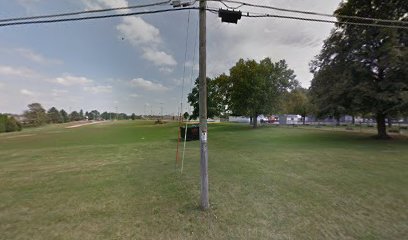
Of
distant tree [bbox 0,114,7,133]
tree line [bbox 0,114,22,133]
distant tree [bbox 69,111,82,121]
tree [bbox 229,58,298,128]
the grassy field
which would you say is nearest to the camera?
the grassy field

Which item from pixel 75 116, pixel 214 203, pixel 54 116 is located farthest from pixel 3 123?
pixel 75 116

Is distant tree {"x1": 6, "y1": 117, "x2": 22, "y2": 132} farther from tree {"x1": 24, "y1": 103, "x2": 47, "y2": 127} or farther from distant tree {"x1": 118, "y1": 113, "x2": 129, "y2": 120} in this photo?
distant tree {"x1": 118, "y1": 113, "x2": 129, "y2": 120}

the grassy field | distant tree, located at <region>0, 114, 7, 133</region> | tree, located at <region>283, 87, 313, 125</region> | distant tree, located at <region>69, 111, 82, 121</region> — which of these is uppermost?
tree, located at <region>283, 87, 313, 125</region>

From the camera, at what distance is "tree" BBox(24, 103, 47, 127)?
72.5m

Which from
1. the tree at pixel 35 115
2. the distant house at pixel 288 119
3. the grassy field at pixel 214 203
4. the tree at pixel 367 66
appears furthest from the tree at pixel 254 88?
the tree at pixel 35 115

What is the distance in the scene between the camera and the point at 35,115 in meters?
74.4

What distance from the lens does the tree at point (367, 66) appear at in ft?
52.7

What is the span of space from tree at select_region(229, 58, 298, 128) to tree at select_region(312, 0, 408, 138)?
53.3 ft

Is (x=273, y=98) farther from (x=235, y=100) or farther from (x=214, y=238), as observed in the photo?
(x=214, y=238)

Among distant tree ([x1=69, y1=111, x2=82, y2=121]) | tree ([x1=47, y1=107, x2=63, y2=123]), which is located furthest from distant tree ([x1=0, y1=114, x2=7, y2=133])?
distant tree ([x1=69, y1=111, x2=82, y2=121])

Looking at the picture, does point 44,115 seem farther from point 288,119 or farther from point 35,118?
point 288,119

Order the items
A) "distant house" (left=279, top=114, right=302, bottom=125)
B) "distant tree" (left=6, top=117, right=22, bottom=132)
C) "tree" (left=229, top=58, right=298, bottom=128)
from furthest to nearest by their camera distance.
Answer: "distant house" (left=279, top=114, right=302, bottom=125) < "distant tree" (left=6, top=117, right=22, bottom=132) < "tree" (left=229, top=58, right=298, bottom=128)

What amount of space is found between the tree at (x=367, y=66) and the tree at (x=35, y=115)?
81.0 m

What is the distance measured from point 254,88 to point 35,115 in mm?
71927
